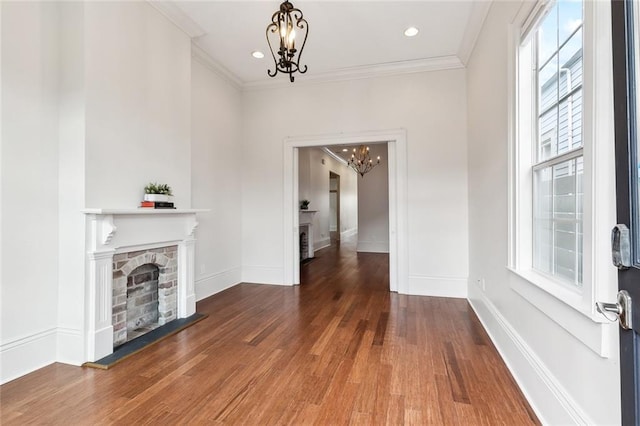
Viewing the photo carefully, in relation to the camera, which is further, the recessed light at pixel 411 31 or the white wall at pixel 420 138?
the white wall at pixel 420 138

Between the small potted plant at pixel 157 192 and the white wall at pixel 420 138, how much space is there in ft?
6.74

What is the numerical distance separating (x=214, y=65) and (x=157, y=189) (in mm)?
2346

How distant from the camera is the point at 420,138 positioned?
4.40 m

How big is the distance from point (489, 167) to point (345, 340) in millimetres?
2244

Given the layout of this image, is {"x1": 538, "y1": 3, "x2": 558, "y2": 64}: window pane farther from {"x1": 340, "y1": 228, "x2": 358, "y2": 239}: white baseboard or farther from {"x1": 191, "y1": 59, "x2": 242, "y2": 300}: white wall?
{"x1": 340, "y1": 228, "x2": 358, "y2": 239}: white baseboard

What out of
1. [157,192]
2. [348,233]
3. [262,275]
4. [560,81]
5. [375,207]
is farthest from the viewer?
[348,233]

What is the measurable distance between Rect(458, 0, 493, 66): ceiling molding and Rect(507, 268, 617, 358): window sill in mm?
2675

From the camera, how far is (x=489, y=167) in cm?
300

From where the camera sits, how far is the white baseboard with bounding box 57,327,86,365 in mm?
2434

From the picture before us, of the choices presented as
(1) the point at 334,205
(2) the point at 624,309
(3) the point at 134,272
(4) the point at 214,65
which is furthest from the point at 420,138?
(1) the point at 334,205

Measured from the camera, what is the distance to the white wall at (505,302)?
1.33m

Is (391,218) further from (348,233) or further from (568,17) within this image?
(348,233)

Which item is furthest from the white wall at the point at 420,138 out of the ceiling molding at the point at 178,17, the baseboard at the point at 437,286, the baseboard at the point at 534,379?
the ceiling molding at the point at 178,17

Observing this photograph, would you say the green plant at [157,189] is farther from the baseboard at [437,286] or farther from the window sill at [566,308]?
the baseboard at [437,286]
